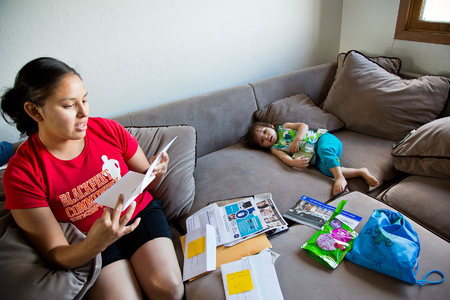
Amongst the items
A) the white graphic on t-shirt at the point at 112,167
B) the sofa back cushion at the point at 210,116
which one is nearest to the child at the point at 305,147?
the sofa back cushion at the point at 210,116

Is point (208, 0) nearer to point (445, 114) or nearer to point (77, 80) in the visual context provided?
point (77, 80)

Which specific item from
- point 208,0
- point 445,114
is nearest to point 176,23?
point 208,0

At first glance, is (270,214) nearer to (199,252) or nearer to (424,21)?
(199,252)

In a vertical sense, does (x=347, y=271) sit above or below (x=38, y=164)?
below

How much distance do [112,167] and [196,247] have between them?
0.53 meters

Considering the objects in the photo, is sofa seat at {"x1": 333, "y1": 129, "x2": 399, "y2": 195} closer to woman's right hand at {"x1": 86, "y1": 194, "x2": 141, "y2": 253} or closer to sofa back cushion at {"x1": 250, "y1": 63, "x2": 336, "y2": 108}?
sofa back cushion at {"x1": 250, "y1": 63, "x2": 336, "y2": 108}

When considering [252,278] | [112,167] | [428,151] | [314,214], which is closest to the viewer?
[252,278]

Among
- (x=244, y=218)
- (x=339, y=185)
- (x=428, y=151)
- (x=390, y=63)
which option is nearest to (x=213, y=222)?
(x=244, y=218)

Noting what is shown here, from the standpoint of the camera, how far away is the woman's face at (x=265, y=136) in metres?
2.04

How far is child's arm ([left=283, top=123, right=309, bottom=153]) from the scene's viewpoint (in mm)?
1948

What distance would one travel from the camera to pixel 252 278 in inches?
45.4

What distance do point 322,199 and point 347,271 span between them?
48 cm

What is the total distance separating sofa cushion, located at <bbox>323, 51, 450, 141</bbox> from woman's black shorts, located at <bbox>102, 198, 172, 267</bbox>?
159 centimetres

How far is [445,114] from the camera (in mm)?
1907
